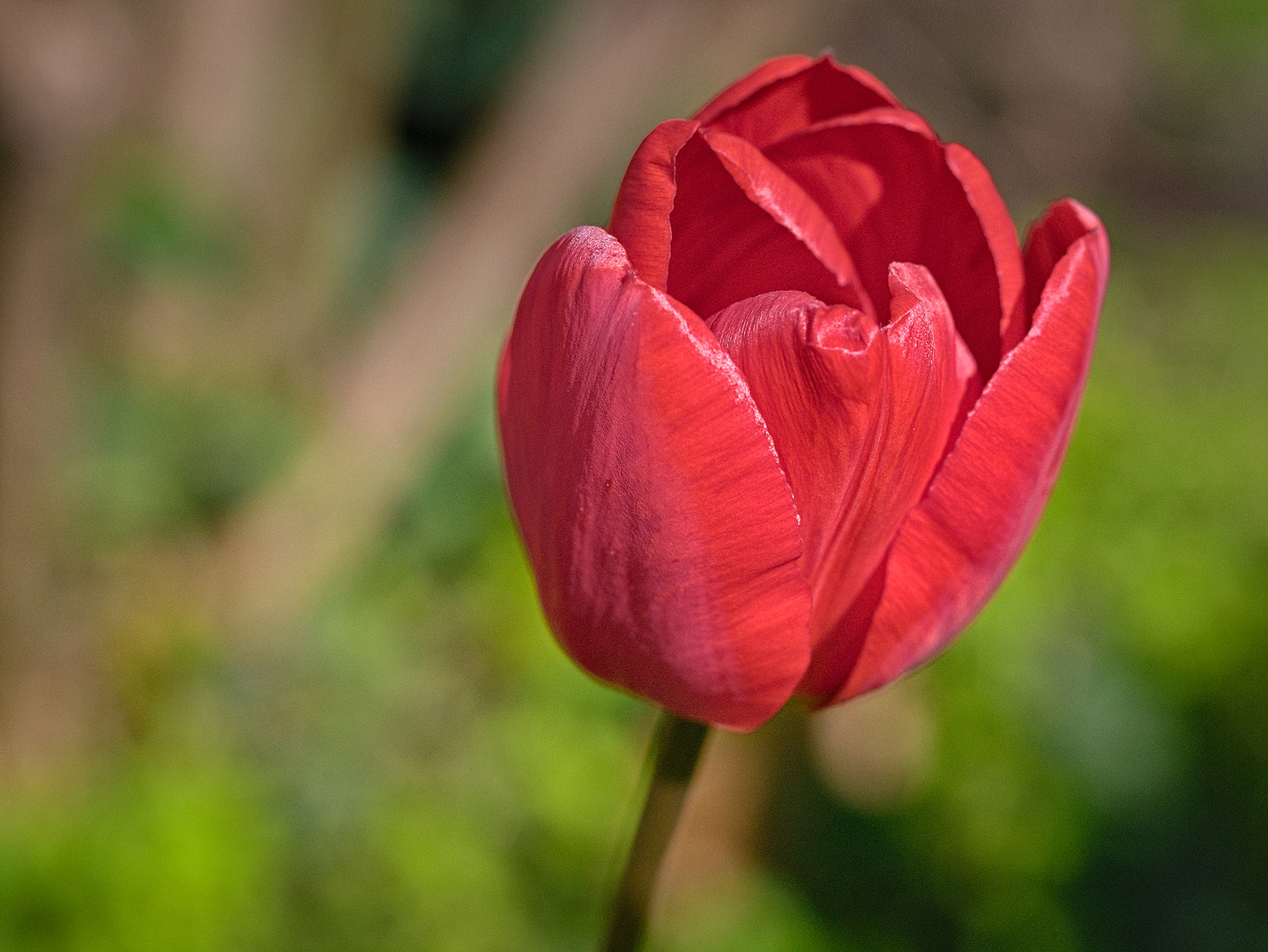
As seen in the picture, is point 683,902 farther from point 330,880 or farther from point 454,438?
point 454,438

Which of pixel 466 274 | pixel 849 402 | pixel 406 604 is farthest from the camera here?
pixel 466 274

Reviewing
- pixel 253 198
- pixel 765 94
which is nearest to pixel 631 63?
pixel 253 198

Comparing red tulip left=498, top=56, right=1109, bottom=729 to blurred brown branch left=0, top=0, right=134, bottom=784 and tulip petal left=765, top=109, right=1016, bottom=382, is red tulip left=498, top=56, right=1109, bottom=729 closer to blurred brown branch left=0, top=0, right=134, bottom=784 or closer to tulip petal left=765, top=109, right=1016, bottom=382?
tulip petal left=765, top=109, right=1016, bottom=382

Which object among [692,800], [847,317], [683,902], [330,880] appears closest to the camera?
[847,317]

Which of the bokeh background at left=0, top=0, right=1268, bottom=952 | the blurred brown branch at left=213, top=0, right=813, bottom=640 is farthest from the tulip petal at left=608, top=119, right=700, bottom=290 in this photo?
the blurred brown branch at left=213, top=0, right=813, bottom=640

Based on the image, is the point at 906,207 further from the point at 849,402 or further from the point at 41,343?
Result: the point at 41,343

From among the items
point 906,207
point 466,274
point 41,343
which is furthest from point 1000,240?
point 466,274

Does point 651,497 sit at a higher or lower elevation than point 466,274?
higher
